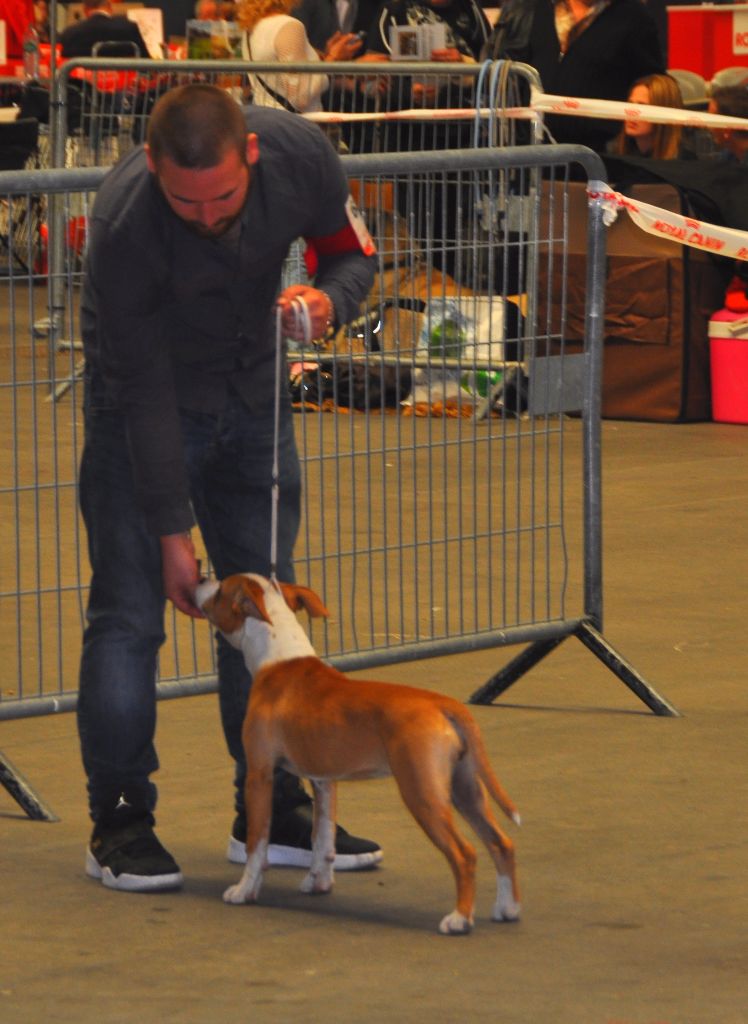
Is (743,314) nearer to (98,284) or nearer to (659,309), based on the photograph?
(659,309)

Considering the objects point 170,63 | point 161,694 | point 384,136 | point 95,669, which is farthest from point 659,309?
point 95,669

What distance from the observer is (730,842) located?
457 centimetres

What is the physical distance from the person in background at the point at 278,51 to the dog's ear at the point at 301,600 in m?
7.12

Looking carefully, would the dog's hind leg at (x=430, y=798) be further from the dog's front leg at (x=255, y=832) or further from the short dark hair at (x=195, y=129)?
the short dark hair at (x=195, y=129)

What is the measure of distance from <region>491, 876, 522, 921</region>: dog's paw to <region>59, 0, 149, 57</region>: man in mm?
13549

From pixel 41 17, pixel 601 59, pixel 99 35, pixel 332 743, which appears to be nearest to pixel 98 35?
pixel 99 35

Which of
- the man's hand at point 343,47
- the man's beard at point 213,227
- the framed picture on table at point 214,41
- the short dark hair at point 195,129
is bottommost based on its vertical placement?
the man's beard at point 213,227

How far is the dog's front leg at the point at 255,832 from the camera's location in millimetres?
4051

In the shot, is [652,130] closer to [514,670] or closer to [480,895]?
[514,670]

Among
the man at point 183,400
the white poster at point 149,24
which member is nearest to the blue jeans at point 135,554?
the man at point 183,400

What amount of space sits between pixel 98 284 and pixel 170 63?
6.97m

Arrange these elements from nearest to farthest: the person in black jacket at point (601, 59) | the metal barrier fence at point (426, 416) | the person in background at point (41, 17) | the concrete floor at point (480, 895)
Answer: the concrete floor at point (480, 895)
the metal barrier fence at point (426, 416)
the person in black jacket at point (601, 59)
the person in background at point (41, 17)

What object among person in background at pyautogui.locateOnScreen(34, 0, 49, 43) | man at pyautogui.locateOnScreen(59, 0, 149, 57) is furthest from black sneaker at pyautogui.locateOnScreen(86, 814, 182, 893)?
person in background at pyautogui.locateOnScreen(34, 0, 49, 43)

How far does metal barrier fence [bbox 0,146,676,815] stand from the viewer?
16.8ft
